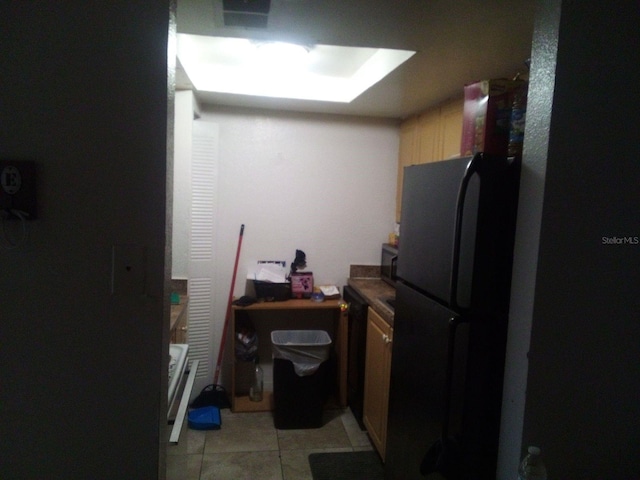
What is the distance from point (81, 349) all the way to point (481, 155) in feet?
3.88

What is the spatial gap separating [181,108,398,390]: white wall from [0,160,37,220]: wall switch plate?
2112mm

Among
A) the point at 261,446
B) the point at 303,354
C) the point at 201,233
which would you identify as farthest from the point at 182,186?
the point at 261,446

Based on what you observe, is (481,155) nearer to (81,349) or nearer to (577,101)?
(577,101)

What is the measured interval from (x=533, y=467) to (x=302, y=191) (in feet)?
7.90

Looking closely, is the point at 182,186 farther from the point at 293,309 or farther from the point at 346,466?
the point at 346,466

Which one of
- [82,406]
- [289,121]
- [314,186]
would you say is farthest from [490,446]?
[289,121]

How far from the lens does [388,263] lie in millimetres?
3037

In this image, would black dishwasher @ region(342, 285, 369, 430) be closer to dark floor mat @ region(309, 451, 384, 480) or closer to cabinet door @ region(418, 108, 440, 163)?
dark floor mat @ region(309, 451, 384, 480)

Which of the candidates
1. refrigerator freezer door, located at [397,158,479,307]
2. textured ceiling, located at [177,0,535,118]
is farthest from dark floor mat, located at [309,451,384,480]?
textured ceiling, located at [177,0,535,118]

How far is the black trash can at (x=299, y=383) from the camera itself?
263 centimetres

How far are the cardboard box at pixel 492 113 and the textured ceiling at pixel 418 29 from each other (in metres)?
0.32

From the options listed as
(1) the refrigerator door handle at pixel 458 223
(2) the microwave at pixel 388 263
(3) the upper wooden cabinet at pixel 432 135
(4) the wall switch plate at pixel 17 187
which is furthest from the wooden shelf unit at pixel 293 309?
(4) the wall switch plate at pixel 17 187

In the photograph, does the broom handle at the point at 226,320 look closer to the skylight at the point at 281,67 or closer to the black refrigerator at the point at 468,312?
the skylight at the point at 281,67

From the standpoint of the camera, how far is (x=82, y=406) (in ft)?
3.07
